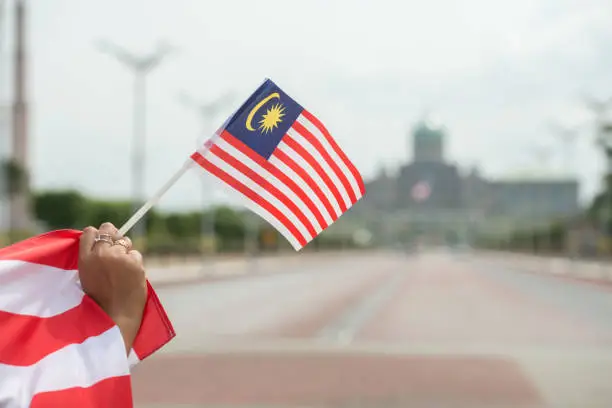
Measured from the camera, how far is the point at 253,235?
326 feet

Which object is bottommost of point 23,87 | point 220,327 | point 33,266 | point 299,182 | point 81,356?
point 220,327

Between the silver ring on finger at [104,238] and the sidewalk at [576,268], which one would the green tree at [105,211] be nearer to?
the sidewalk at [576,268]

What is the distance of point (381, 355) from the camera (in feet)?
50.0

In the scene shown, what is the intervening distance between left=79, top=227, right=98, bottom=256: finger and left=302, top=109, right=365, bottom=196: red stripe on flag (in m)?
0.69

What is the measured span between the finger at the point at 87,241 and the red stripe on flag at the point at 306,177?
652 millimetres

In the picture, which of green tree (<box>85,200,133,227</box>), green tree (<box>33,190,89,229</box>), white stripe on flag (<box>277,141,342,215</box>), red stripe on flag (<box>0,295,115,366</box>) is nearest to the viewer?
red stripe on flag (<box>0,295,115,366</box>)

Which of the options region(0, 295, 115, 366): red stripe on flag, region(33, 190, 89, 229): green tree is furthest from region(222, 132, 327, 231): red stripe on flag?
region(33, 190, 89, 229): green tree

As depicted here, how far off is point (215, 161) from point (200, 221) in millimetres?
89837

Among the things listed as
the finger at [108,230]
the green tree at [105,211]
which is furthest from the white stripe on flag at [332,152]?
the green tree at [105,211]

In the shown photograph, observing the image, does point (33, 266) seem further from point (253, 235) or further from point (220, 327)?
point (253, 235)

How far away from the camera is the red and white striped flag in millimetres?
2234

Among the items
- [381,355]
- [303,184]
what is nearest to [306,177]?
[303,184]

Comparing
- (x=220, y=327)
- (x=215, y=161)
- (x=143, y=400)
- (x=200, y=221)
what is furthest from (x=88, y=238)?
(x=200, y=221)

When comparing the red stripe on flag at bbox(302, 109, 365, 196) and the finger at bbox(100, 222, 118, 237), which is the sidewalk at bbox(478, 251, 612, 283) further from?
the finger at bbox(100, 222, 118, 237)
